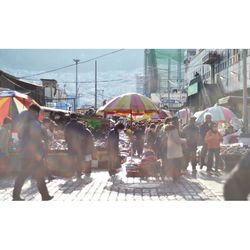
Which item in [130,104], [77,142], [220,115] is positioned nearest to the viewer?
[77,142]

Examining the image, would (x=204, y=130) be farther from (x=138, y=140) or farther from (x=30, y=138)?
(x=30, y=138)

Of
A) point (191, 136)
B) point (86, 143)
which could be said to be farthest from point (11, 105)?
point (191, 136)

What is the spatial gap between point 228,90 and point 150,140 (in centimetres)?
867

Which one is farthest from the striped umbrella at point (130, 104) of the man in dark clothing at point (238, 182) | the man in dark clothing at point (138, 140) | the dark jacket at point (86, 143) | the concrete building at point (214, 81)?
the concrete building at point (214, 81)

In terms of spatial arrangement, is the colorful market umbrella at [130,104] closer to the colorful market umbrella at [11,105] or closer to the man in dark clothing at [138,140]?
the colorful market umbrella at [11,105]

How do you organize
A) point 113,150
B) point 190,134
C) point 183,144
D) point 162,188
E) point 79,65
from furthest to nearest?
point 190,134
point 183,144
point 113,150
point 162,188
point 79,65

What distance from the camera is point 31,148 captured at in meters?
5.05

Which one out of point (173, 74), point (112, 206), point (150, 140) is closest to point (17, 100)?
point (112, 206)

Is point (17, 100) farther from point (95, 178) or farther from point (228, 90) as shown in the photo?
point (228, 90)

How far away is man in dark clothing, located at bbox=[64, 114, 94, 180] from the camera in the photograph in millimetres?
7457

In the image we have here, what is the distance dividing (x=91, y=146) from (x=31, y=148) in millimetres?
2795

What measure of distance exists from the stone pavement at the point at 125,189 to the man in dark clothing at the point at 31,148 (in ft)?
0.77

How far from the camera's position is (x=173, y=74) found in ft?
117

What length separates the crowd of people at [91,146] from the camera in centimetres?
511
